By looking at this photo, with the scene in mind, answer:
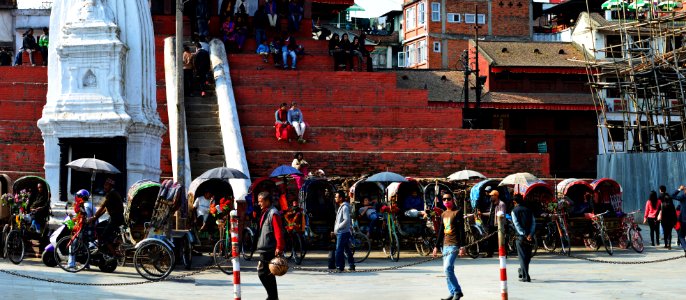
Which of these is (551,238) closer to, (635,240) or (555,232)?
(555,232)

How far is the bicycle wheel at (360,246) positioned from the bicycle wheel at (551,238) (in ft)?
15.5

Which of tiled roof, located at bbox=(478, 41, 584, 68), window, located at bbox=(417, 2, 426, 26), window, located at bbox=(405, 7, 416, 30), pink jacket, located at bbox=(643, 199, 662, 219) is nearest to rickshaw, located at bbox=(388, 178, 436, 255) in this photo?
pink jacket, located at bbox=(643, 199, 662, 219)

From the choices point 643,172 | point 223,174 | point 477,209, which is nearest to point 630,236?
point 477,209

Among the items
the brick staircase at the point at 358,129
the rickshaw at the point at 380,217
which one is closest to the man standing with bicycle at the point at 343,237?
the rickshaw at the point at 380,217

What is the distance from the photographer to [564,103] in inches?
2554

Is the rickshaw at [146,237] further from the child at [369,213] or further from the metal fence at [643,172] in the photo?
the metal fence at [643,172]

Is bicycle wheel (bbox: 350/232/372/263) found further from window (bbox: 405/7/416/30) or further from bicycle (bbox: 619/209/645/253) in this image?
window (bbox: 405/7/416/30)

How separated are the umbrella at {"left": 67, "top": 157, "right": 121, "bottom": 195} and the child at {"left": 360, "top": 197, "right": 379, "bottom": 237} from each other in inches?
218

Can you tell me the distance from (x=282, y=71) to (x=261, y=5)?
202 inches

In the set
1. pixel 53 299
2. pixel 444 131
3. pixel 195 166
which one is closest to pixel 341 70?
pixel 444 131

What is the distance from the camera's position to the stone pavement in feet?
61.0

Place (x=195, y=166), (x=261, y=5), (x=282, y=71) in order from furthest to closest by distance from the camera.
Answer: (x=261, y=5) < (x=282, y=71) < (x=195, y=166)

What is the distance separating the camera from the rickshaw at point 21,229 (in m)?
23.3

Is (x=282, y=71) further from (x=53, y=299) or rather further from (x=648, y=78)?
(x=53, y=299)
